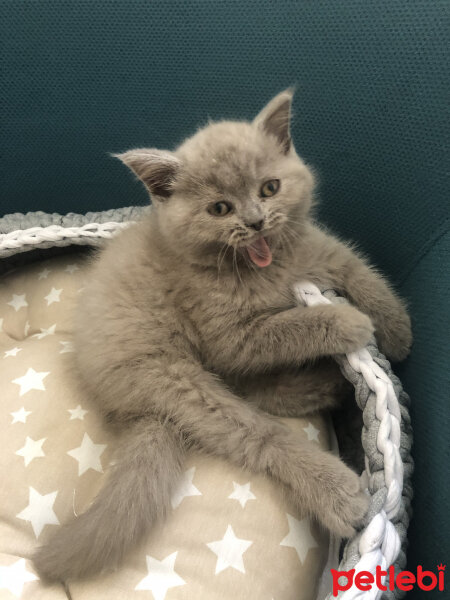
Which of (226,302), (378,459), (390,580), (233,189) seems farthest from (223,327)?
(390,580)

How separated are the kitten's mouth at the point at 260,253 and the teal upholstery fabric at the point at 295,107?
36cm

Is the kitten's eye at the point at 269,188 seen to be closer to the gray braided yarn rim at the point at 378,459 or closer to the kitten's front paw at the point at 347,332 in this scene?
the kitten's front paw at the point at 347,332

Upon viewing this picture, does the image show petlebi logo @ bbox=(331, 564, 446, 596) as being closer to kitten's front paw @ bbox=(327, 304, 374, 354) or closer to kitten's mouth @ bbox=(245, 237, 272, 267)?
kitten's front paw @ bbox=(327, 304, 374, 354)

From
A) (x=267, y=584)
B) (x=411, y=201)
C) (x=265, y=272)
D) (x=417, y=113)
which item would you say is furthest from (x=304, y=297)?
(x=267, y=584)

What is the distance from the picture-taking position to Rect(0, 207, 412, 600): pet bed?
0.99m

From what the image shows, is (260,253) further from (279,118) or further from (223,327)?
(279,118)

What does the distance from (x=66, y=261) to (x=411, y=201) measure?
1.10 m

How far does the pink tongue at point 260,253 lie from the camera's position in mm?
1206

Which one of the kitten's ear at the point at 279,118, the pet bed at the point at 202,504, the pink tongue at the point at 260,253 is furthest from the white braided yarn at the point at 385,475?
the kitten's ear at the point at 279,118

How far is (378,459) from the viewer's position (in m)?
1.03

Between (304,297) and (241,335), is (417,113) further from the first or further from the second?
(241,335)

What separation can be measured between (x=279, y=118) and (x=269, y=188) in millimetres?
183

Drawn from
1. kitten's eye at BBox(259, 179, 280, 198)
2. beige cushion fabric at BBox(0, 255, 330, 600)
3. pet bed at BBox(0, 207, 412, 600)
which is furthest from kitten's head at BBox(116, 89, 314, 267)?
beige cushion fabric at BBox(0, 255, 330, 600)

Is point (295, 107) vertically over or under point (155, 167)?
over
